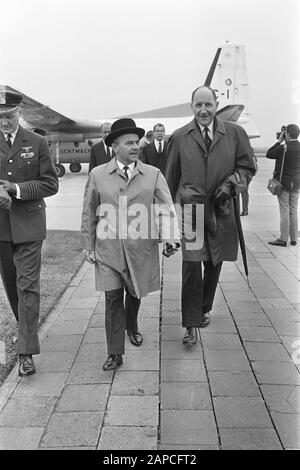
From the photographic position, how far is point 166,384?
3469mm

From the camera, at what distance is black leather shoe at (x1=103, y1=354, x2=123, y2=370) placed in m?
3.71

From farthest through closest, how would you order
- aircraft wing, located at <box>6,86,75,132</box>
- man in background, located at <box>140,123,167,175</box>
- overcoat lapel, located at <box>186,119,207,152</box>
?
aircraft wing, located at <box>6,86,75,132</box> < man in background, located at <box>140,123,167,175</box> < overcoat lapel, located at <box>186,119,207,152</box>

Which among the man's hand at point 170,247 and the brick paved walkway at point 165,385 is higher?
the man's hand at point 170,247

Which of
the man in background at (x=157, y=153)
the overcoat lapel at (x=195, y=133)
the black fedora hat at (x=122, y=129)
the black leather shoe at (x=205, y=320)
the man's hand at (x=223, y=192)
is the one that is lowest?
the black leather shoe at (x=205, y=320)

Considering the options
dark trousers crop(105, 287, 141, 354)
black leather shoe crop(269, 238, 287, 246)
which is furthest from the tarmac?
black leather shoe crop(269, 238, 287, 246)

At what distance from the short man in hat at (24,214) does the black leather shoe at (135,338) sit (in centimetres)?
83

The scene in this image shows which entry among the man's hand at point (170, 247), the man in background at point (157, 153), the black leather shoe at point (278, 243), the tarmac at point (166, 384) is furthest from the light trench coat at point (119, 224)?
the black leather shoe at point (278, 243)

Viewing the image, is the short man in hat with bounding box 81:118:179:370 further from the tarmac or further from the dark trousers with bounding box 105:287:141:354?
the tarmac

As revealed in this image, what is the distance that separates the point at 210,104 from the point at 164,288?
2444mm

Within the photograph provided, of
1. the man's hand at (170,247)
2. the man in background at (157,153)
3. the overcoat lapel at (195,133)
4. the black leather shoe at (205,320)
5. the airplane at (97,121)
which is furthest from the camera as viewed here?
the airplane at (97,121)

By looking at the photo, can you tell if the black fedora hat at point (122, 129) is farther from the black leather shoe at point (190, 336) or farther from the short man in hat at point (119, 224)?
the black leather shoe at point (190, 336)

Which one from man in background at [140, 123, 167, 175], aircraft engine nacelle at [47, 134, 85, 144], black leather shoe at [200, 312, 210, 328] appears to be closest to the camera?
black leather shoe at [200, 312, 210, 328]

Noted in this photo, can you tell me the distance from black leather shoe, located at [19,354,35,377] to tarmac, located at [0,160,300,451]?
51mm

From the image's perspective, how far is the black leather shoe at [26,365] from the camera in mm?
3635
